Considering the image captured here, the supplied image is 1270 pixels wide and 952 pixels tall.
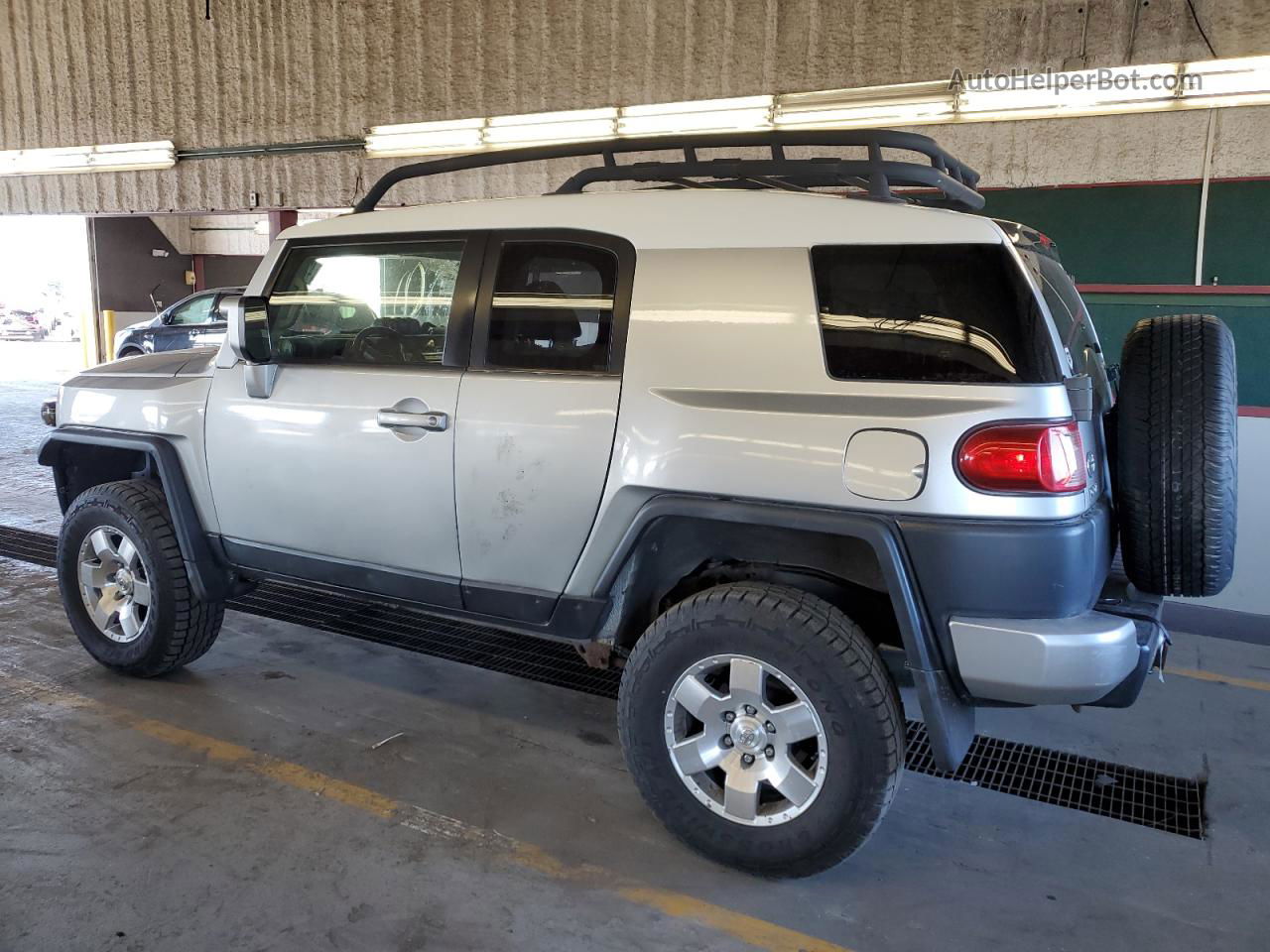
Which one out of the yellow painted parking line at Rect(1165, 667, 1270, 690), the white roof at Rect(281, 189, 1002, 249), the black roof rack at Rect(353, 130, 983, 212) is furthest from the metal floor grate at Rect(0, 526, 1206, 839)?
the black roof rack at Rect(353, 130, 983, 212)

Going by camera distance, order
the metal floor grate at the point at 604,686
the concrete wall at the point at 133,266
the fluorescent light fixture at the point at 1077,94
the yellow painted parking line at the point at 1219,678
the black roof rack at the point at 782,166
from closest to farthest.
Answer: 1. the black roof rack at the point at 782,166
2. the metal floor grate at the point at 604,686
3. the yellow painted parking line at the point at 1219,678
4. the fluorescent light fixture at the point at 1077,94
5. the concrete wall at the point at 133,266

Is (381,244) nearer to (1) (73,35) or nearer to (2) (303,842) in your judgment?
(2) (303,842)

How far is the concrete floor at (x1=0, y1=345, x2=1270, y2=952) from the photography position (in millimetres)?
2650

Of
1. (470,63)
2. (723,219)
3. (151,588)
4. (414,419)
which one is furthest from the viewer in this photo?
(470,63)

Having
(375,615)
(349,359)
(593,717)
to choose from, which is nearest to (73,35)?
(375,615)

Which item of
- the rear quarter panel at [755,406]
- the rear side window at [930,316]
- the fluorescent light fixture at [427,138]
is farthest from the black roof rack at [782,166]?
the fluorescent light fixture at [427,138]

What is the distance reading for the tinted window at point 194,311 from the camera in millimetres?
15344

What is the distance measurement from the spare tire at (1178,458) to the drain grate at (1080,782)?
926 millimetres

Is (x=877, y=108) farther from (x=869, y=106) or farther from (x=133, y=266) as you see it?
(x=133, y=266)

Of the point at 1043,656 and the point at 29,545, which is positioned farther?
the point at 29,545

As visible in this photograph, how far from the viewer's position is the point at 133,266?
19516mm

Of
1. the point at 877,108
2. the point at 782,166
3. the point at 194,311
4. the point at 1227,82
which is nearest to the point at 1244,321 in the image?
the point at 1227,82

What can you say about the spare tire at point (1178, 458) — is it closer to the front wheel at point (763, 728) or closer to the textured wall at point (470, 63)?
the front wheel at point (763, 728)

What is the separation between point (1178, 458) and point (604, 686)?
2.51 metres
